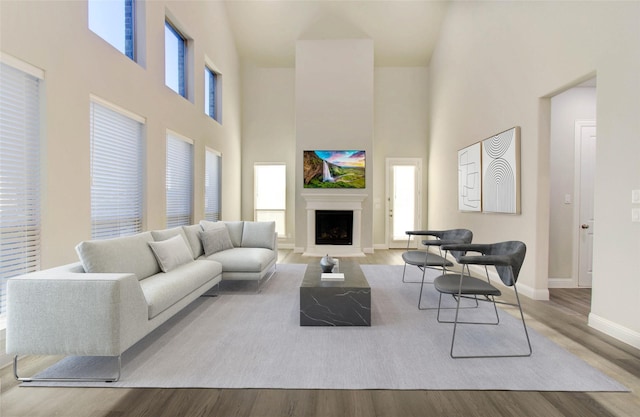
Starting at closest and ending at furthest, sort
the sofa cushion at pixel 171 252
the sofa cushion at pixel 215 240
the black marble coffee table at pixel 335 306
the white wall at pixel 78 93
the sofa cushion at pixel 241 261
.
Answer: the white wall at pixel 78 93
the black marble coffee table at pixel 335 306
the sofa cushion at pixel 171 252
the sofa cushion at pixel 241 261
the sofa cushion at pixel 215 240

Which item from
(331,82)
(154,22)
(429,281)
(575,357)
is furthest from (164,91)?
(575,357)

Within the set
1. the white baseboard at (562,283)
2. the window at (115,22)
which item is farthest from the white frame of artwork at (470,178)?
the window at (115,22)

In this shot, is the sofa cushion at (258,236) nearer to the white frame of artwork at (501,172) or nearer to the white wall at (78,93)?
the white wall at (78,93)

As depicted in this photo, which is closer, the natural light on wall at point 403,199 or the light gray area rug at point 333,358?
the light gray area rug at point 333,358

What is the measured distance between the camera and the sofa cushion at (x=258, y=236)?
16.2 feet

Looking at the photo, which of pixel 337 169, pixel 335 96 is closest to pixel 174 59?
pixel 335 96

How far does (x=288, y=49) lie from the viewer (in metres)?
7.69

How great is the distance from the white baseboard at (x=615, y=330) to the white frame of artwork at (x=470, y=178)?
7.69 feet

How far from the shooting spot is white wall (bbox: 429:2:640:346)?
2.64 meters

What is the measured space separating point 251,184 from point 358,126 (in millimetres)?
3091

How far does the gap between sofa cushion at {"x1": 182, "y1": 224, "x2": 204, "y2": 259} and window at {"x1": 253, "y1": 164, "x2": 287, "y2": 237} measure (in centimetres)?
388

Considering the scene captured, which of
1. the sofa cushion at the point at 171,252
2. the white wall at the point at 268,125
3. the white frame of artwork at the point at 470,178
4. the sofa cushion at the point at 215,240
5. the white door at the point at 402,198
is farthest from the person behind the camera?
the white wall at the point at 268,125

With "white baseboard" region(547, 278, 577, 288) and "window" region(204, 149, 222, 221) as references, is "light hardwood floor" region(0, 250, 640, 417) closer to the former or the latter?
"white baseboard" region(547, 278, 577, 288)

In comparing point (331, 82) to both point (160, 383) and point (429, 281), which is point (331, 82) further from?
point (160, 383)
